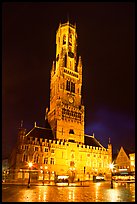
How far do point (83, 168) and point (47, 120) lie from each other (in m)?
21.3

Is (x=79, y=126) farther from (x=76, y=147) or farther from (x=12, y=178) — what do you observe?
(x=12, y=178)

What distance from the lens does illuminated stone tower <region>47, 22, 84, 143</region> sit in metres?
76.8

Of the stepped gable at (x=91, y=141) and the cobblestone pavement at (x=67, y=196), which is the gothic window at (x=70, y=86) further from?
the cobblestone pavement at (x=67, y=196)

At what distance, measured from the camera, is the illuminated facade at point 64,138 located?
65.7 m

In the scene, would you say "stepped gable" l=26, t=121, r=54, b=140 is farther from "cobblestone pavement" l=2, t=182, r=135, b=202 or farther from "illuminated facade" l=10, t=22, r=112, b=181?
"cobblestone pavement" l=2, t=182, r=135, b=202

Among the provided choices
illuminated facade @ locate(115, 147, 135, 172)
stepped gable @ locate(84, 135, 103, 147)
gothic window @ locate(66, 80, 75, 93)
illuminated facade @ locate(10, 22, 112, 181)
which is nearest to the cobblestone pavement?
illuminated facade @ locate(10, 22, 112, 181)

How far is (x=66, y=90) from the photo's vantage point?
81812mm

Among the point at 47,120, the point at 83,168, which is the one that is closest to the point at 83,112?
the point at 47,120

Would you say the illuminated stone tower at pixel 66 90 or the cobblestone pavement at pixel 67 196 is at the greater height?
the illuminated stone tower at pixel 66 90

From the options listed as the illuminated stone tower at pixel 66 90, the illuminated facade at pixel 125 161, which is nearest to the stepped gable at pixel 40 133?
the illuminated stone tower at pixel 66 90

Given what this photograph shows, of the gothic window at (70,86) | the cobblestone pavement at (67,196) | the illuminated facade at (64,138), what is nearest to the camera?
the cobblestone pavement at (67,196)

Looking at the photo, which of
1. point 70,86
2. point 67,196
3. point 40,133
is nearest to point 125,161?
point 70,86

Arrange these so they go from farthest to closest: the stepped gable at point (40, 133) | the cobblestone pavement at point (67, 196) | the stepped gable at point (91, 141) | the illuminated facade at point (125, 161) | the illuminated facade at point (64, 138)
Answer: the illuminated facade at point (125, 161), the stepped gable at point (91, 141), the stepped gable at point (40, 133), the illuminated facade at point (64, 138), the cobblestone pavement at point (67, 196)

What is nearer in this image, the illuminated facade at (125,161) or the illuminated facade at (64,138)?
the illuminated facade at (64,138)
